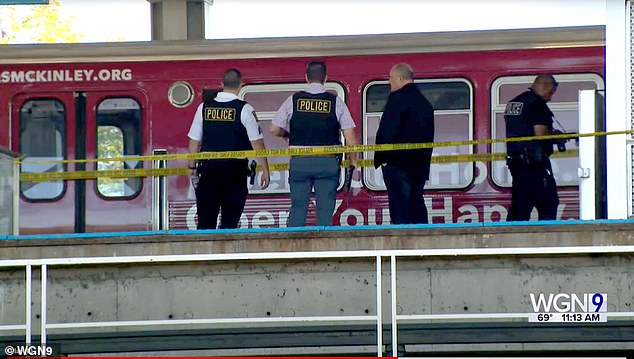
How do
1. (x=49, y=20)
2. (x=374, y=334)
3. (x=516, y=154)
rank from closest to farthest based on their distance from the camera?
(x=374, y=334) < (x=516, y=154) < (x=49, y=20)

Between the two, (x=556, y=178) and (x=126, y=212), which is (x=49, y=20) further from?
(x=556, y=178)

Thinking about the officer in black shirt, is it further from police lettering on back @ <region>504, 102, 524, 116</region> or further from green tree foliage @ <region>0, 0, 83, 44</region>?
green tree foliage @ <region>0, 0, 83, 44</region>

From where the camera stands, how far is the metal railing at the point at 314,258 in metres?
9.99

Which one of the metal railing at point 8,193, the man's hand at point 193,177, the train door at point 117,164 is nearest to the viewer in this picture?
the metal railing at point 8,193

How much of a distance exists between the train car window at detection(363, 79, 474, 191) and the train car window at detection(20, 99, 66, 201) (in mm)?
3794

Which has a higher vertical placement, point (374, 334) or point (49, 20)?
point (49, 20)

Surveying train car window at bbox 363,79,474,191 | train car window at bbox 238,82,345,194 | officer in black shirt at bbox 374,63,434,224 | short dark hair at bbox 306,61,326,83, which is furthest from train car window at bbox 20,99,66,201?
officer in black shirt at bbox 374,63,434,224

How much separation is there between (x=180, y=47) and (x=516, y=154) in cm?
436

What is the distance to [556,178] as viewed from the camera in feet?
50.1

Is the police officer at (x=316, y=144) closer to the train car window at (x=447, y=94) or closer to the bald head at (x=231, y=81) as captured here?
the bald head at (x=231, y=81)

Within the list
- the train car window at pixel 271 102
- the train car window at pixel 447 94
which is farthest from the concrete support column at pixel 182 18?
the train car window at pixel 447 94

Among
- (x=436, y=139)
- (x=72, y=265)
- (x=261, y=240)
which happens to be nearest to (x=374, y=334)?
(x=261, y=240)

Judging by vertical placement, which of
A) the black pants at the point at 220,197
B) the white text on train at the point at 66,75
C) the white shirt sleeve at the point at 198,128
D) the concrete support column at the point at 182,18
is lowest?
the black pants at the point at 220,197

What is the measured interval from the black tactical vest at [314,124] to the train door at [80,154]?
3.81 m
